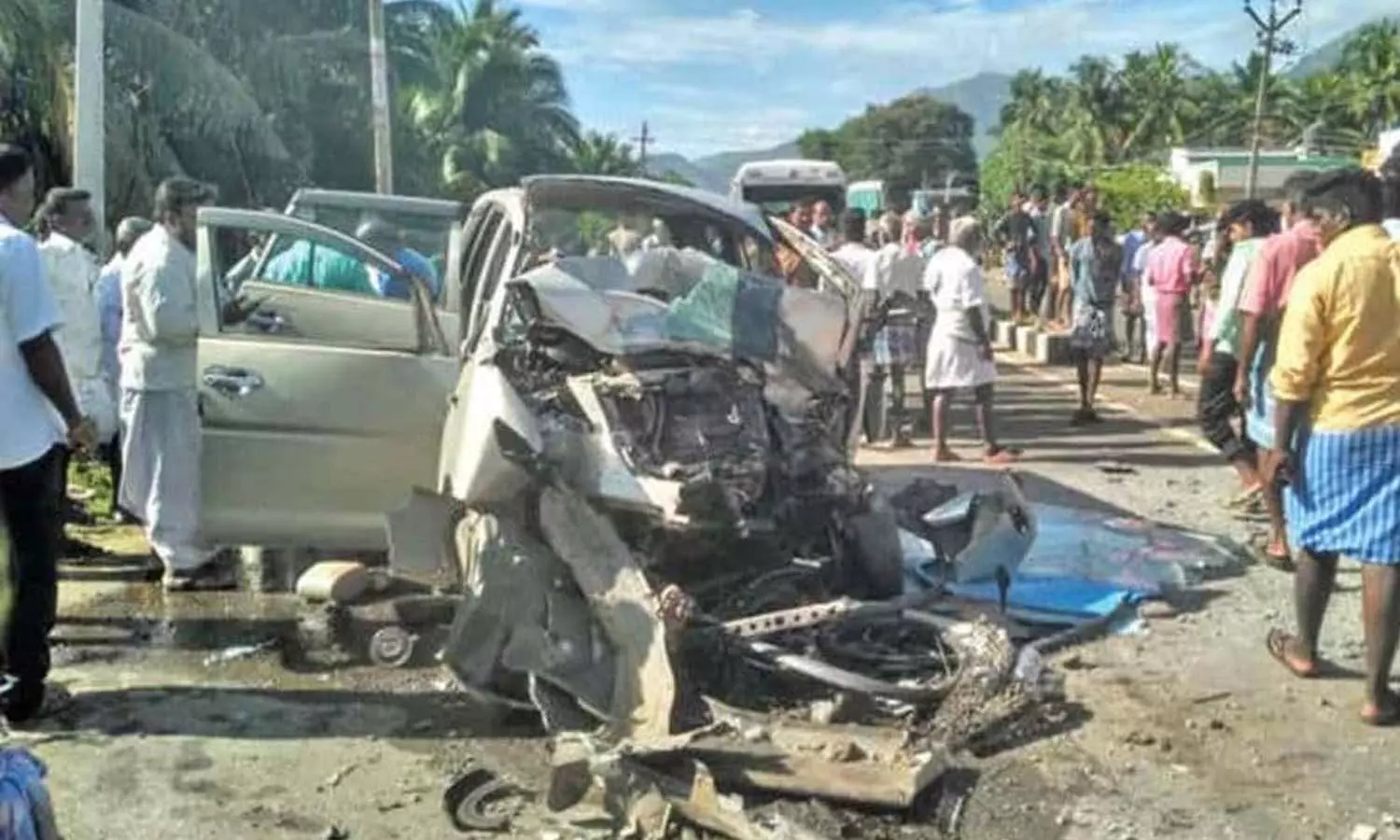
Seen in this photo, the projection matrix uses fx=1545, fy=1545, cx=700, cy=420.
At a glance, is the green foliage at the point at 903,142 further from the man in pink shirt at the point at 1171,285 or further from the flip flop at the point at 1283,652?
the flip flop at the point at 1283,652

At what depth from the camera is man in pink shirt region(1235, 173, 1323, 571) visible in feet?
24.1

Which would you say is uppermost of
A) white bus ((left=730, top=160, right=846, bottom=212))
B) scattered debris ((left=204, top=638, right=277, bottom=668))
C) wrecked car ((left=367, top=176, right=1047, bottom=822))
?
white bus ((left=730, top=160, right=846, bottom=212))

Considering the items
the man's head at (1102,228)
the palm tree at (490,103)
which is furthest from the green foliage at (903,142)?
the man's head at (1102,228)

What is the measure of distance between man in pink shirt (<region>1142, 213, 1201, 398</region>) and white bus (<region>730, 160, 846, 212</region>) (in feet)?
39.6

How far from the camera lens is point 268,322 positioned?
23.9ft

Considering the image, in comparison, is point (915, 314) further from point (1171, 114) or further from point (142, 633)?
point (1171, 114)

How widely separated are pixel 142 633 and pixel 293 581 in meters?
0.93

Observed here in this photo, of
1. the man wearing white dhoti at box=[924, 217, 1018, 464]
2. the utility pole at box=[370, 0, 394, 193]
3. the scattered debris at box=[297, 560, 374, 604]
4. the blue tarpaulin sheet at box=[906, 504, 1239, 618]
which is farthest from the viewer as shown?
the utility pole at box=[370, 0, 394, 193]

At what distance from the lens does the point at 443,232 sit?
26.2 feet

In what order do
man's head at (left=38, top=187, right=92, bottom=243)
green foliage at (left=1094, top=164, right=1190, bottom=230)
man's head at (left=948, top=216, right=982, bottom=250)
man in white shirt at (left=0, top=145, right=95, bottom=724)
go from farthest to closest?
green foliage at (left=1094, top=164, right=1190, bottom=230) < man's head at (left=948, top=216, right=982, bottom=250) < man's head at (left=38, top=187, right=92, bottom=243) < man in white shirt at (left=0, top=145, right=95, bottom=724)

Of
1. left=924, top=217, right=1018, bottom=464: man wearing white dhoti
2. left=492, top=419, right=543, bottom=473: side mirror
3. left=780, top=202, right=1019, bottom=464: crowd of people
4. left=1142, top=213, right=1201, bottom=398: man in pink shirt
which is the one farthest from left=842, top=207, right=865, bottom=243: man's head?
left=492, top=419, right=543, bottom=473: side mirror

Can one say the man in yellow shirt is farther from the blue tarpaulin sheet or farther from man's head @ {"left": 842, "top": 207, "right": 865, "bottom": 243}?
man's head @ {"left": 842, "top": 207, "right": 865, "bottom": 243}

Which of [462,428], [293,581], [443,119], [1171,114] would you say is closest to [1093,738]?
[462,428]

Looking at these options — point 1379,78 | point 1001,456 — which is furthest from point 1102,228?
point 1379,78
